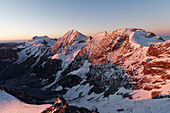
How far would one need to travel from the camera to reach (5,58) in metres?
174

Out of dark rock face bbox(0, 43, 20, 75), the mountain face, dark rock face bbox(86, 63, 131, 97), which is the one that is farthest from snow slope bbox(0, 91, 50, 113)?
dark rock face bbox(0, 43, 20, 75)

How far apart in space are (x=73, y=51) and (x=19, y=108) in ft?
267

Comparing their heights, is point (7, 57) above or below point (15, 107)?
below

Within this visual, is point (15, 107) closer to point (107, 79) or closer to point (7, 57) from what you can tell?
point (107, 79)

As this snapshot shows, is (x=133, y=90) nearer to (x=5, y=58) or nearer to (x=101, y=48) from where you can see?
(x=101, y=48)

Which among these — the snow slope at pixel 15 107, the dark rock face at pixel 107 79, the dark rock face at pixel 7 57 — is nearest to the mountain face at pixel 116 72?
the dark rock face at pixel 107 79

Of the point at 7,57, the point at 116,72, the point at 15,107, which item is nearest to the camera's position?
the point at 15,107

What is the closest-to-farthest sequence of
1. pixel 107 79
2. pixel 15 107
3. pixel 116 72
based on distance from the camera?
pixel 15 107, pixel 116 72, pixel 107 79

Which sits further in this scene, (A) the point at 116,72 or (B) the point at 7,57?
(B) the point at 7,57

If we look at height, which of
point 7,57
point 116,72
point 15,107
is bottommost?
point 7,57

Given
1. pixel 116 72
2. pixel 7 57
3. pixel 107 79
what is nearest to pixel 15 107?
pixel 107 79

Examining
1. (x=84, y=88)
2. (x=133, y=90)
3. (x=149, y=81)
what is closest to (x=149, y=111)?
(x=133, y=90)

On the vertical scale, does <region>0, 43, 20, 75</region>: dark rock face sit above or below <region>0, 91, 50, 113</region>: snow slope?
below

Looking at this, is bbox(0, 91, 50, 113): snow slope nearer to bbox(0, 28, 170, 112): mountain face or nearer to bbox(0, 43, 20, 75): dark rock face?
bbox(0, 28, 170, 112): mountain face
